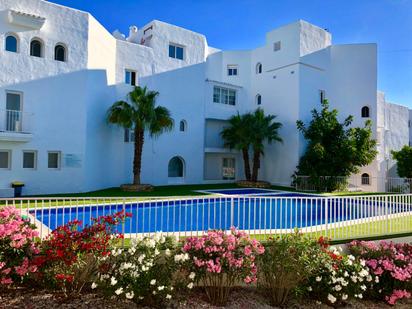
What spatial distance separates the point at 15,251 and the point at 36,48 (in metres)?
14.7

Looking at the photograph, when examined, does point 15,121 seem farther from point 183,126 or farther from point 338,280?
point 338,280

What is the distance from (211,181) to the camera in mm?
25516

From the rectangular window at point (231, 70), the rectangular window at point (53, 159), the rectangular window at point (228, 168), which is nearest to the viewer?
the rectangular window at point (53, 159)

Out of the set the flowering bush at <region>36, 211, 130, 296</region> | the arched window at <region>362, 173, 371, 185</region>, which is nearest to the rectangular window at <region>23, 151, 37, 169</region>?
the flowering bush at <region>36, 211, 130, 296</region>

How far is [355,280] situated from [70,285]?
4.47 meters

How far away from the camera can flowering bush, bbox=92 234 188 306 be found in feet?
14.5

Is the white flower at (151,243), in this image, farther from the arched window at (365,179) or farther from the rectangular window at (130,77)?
the arched window at (365,179)

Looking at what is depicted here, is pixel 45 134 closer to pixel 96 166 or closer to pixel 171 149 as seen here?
pixel 96 166

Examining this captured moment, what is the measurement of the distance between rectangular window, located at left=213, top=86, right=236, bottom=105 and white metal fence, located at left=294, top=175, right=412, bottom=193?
8.87 meters

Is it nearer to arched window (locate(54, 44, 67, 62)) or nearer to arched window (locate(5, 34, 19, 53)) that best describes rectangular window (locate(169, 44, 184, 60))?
arched window (locate(54, 44, 67, 62))

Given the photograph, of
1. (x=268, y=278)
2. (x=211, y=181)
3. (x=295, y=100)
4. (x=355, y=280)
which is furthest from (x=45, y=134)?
(x=295, y=100)

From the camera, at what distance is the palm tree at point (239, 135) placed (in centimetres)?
2338

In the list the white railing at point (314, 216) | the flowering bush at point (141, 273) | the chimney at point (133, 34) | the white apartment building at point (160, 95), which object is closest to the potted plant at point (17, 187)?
the white apartment building at point (160, 95)

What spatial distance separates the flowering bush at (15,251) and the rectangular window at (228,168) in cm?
2245
